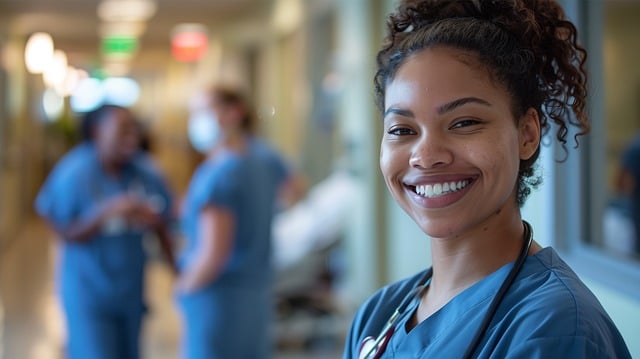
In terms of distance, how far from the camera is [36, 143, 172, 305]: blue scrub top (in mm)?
2904

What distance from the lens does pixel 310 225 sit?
4645 millimetres

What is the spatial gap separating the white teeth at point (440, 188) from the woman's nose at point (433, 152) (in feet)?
0.08

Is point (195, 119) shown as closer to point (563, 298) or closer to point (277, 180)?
point (277, 180)

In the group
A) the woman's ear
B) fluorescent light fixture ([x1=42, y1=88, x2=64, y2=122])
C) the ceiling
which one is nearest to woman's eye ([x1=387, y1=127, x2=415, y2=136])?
the woman's ear

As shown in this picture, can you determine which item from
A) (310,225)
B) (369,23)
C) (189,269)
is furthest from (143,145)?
(369,23)

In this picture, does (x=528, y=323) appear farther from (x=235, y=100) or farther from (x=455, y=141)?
(x=235, y=100)

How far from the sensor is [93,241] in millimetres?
2922

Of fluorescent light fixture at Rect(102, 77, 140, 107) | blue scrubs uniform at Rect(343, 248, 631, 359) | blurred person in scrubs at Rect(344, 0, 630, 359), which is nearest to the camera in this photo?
blue scrubs uniform at Rect(343, 248, 631, 359)

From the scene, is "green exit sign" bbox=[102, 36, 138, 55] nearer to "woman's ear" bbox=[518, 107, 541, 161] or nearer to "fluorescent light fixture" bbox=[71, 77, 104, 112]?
"fluorescent light fixture" bbox=[71, 77, 104, 112]

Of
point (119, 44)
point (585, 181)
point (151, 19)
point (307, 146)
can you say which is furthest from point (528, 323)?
point (119, 44)

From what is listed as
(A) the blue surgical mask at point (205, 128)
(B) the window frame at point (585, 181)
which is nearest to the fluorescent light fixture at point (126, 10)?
(A) the blue surgical mask at point (205, 128)

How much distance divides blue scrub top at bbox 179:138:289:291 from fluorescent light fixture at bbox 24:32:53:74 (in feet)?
26.4

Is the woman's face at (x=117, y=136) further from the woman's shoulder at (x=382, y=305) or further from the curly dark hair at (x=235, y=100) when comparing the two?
the woman's shoulder at (x=382, y=305)

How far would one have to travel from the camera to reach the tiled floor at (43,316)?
14.5ft
